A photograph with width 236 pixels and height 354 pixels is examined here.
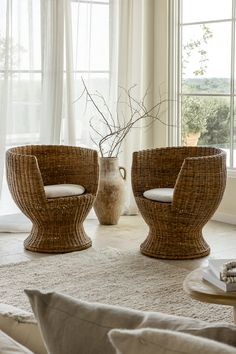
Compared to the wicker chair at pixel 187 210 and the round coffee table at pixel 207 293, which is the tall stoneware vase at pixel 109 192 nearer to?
the wicker chair at pixel 187 210

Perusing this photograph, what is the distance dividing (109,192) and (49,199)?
1.05 meters

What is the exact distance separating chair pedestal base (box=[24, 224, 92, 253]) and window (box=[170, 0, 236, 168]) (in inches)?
67.8

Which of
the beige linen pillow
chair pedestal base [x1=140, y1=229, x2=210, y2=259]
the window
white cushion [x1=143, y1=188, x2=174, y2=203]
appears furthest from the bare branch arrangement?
the beige linen pillow

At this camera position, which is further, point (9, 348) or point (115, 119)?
point (115, 119)

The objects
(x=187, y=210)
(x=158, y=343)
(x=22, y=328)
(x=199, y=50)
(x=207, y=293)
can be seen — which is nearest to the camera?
(x=158, y=343)

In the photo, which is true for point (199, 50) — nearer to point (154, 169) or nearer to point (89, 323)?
point (154, 169)

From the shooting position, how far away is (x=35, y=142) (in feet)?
19.1

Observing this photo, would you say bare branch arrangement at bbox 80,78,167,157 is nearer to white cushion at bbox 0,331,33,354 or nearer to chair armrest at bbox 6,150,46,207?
chair armrest at bbox 6,150,46,207

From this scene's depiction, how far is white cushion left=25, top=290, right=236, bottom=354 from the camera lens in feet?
3.71

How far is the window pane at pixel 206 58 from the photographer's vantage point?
19.5 feet

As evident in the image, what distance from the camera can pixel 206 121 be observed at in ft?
20.2

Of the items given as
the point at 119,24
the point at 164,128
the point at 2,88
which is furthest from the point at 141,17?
the point at 2,88

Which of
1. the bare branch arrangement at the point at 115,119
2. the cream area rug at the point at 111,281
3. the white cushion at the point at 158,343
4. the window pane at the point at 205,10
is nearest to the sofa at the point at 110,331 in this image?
the white cushion at the point at 158,343

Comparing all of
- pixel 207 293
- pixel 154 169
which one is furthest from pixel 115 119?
pixel 207 293
